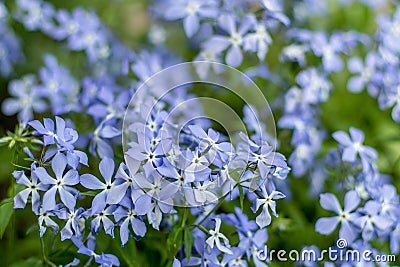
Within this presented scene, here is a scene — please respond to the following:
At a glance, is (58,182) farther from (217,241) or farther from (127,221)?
(217,241)

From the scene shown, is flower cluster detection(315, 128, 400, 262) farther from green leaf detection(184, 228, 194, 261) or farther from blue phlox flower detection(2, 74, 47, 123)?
blue phlox flower detection(2, 74, 47, 123)

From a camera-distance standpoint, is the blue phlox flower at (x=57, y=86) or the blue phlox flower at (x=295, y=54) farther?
the blue phlox flower at (x=57, y=86)

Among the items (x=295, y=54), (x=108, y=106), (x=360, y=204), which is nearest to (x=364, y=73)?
(x=295, y=54)

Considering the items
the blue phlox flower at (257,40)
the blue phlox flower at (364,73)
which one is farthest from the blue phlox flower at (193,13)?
the blue phlox flower at (364,73)

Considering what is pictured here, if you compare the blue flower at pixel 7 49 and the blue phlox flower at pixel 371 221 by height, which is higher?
the blue phlox flower at pixel 371 221

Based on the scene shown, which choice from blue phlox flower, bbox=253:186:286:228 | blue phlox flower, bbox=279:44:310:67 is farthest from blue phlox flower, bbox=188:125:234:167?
blue phlox flower, bbox=279:44:310:67

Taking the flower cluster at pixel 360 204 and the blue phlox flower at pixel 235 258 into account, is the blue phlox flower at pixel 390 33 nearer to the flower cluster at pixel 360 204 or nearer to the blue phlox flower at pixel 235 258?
the flower cluster at pixel 360 204

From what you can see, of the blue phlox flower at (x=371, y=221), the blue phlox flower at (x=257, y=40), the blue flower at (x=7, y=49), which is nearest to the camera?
the blue phlox flower at (x=371, y=221)
